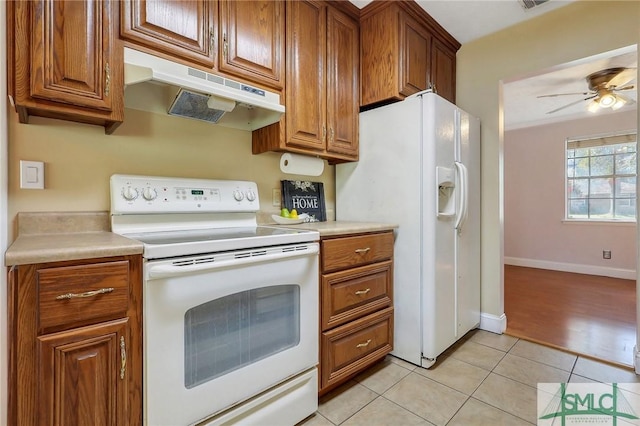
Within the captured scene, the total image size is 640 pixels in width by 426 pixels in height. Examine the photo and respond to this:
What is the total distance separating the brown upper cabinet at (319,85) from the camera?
175 cm

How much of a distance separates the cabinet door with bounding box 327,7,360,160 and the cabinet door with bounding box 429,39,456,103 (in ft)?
2.10

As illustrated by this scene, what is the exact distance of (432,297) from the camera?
6.13 ft

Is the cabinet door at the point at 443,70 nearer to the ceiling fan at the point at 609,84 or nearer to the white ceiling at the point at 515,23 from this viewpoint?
the white ceiling at the point at 515,23

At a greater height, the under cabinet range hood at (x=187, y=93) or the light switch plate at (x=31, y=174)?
the under cabinet range hood at (x=187, y=93)

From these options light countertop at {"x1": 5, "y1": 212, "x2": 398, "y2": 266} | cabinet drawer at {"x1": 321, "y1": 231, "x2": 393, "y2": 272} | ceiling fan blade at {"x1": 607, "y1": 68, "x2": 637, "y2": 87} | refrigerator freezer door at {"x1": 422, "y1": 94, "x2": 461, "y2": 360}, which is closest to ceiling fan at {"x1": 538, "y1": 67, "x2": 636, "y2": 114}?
ceiling fan blade at {"x1": 607, "y1": 68, "x2": 637, "y2": 87}

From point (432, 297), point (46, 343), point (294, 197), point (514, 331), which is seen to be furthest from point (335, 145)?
point (514, 331)

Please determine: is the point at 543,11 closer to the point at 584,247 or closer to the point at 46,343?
the point at 46,343

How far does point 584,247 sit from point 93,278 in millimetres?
5870

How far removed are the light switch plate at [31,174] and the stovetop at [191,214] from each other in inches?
9.8

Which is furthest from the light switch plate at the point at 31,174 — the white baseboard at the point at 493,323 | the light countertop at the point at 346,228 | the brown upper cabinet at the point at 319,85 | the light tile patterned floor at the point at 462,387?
the white baseboard at the point at 493,323

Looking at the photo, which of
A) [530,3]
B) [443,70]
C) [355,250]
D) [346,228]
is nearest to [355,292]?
[355,250]

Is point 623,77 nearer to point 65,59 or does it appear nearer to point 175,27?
point 175,27

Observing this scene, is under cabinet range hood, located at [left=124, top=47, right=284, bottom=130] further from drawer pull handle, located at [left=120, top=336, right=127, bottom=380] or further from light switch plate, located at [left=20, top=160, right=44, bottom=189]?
drawer pull handle, located at [left=120, top=336, right=127, bottom=380]

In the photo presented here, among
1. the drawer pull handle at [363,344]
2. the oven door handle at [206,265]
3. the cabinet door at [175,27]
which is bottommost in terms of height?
the drawer pull handle at [363,344]
